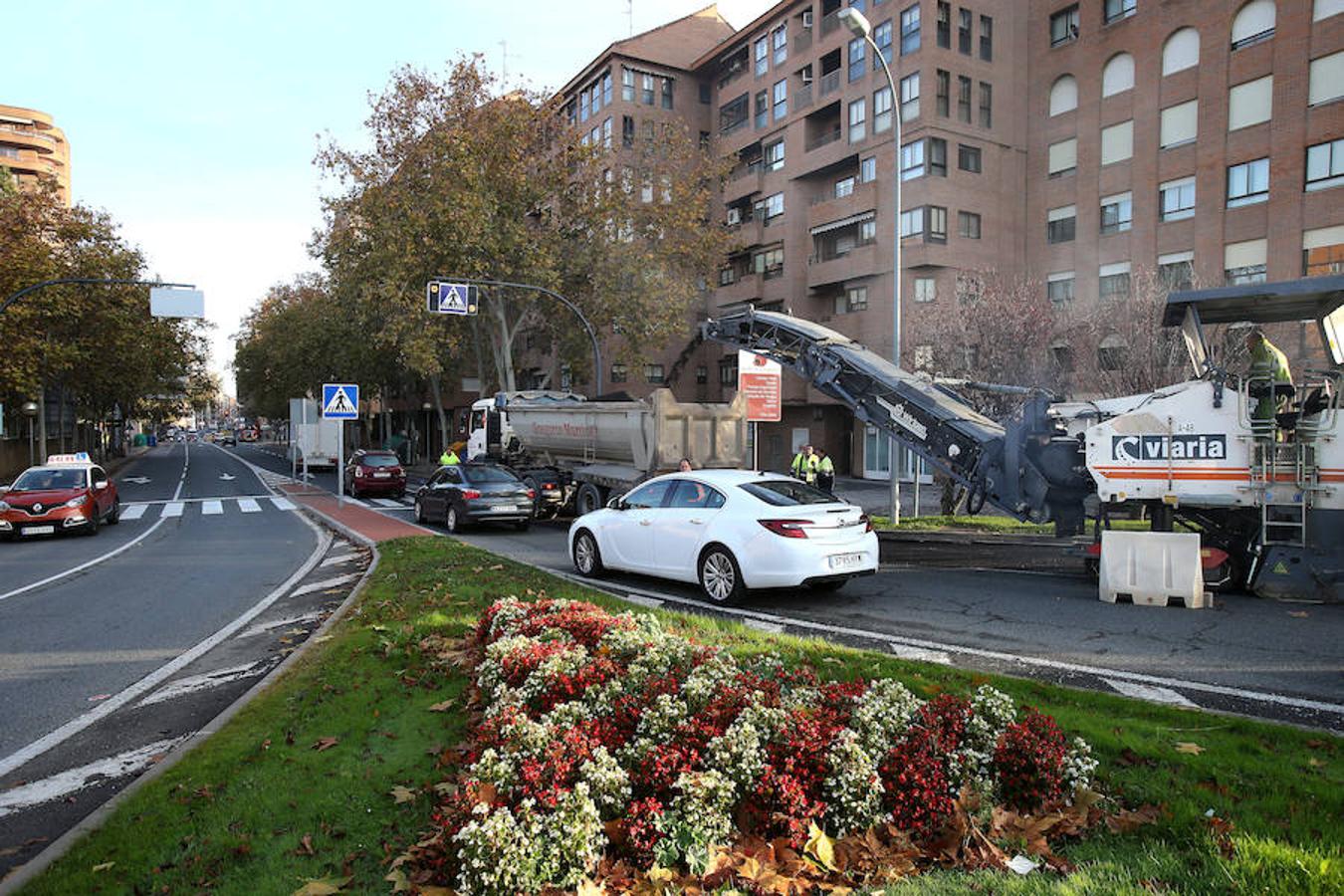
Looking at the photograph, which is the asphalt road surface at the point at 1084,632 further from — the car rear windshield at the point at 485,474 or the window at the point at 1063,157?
the window at the point at 1063,157

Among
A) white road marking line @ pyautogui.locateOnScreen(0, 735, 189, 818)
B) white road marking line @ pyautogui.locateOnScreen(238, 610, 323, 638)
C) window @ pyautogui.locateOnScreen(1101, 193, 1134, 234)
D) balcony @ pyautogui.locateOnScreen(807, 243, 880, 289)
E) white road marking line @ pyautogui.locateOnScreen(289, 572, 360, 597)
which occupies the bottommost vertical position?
white road marking line @ pyautogui.locateOnScreen(289, 572, 360, 597)

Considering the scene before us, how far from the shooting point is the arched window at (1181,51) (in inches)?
1154

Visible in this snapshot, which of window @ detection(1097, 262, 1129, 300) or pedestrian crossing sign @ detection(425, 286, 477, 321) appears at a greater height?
window @ detection(1097, 262, 1129, 300)

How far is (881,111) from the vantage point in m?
36.1

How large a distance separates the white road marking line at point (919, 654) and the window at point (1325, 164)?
2714 cm

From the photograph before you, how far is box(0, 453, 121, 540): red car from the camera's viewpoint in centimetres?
1809

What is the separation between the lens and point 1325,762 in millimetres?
4203

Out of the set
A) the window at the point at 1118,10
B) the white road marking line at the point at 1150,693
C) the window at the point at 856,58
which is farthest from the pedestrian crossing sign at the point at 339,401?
the window at the point at 1118,10

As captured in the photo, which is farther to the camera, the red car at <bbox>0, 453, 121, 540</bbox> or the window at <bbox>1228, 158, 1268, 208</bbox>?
the window at <bbox>1228, 158, 1268, 208</bbox>

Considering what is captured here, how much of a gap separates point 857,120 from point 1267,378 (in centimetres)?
3152

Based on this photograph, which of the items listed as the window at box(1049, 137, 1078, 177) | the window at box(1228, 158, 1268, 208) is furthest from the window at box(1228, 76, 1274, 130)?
the window at box(1049, 137, 1078, 177)

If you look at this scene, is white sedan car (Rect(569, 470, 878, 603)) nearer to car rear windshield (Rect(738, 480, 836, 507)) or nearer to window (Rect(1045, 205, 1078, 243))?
car rear windshield (Rect(738, 480, 836, 507))

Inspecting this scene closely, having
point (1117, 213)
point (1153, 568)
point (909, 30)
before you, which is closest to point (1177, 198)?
point (1117, 213)

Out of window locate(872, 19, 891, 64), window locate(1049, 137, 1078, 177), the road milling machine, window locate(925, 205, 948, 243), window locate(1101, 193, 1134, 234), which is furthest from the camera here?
window locate(872, 19, 891, 64)
